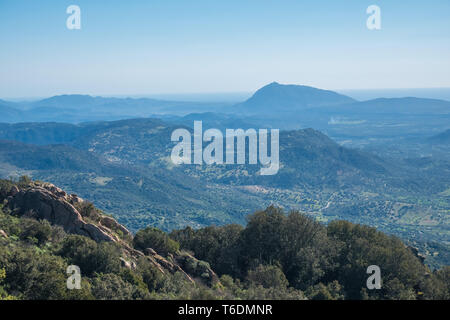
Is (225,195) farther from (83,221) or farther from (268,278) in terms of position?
(268,278)

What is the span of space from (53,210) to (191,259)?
9.29 m

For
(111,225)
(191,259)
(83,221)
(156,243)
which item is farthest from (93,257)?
(111,225)

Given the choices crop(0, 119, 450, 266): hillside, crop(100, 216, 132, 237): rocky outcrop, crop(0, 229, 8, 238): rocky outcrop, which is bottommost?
crop(0, 119, 450, 266): hillside

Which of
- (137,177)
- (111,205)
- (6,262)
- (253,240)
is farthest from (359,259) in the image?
A: (137,177)

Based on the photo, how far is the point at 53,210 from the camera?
2281 cm

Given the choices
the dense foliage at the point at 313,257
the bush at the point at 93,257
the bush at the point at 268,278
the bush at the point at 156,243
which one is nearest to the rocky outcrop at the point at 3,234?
the bush at the point at 93,257

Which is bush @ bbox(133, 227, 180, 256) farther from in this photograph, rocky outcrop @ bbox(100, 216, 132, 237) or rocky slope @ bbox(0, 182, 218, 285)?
rocky outcrop @ bbox(100, 216, 132, 237)

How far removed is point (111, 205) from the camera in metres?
139

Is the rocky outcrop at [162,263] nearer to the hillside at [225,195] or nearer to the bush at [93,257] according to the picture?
the bush at [93,257]

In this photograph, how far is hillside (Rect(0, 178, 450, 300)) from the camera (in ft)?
50.2

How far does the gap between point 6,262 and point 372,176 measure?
204457mm

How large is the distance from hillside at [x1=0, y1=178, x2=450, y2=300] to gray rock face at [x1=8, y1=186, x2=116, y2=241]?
63 millimetres

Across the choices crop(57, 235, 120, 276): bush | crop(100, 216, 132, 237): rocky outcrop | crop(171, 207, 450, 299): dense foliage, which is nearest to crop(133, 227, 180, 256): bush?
crop(100, 216, 132, 237): rocky outcrop
